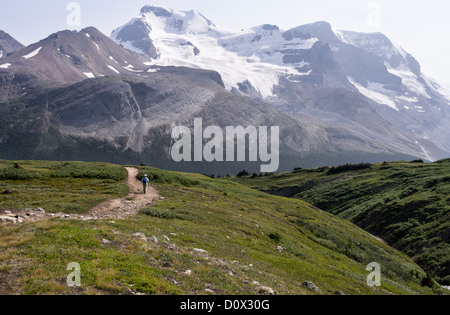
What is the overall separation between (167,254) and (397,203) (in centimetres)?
8344

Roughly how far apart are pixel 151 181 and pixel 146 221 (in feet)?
91.2

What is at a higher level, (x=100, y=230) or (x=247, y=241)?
(x=100, y=230)

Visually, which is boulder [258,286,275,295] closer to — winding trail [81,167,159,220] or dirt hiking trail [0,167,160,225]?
dirt hiking trail [0,167,160,225]

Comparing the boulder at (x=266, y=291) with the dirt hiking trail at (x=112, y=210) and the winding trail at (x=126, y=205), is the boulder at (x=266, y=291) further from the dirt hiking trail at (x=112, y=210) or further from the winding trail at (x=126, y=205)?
the winding trail at (x=126, y=205)

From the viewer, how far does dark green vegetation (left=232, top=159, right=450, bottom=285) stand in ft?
197

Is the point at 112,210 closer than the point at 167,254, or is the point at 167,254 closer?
the point at 167,254

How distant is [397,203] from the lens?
83938 mm

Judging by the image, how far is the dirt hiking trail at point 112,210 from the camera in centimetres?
2633

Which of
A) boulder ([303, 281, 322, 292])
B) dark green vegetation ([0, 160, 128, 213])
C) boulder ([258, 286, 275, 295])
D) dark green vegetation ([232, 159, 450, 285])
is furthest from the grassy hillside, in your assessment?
dark green vegetation ([232, 159, 450, 285])

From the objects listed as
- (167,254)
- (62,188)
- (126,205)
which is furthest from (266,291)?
(62,188)

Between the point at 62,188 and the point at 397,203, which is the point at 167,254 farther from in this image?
the point at 397,203
